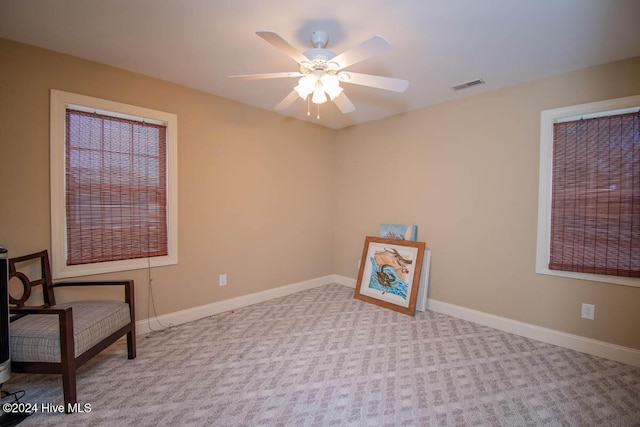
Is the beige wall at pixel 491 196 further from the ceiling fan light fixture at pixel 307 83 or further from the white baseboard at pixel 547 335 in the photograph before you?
the ceiling fan light fixture at pixel 307 83

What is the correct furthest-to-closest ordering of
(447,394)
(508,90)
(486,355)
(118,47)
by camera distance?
(508,90) < (486,355) < (118,47) < (447,394)

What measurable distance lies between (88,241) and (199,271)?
1017 millimetres

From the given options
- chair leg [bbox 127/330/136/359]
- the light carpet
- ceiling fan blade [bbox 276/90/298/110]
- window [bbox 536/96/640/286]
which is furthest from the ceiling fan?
chair leg [bbox 127/330/136/359]

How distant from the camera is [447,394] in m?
1.90

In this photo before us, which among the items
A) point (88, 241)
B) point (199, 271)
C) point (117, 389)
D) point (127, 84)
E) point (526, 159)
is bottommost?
point (117, 389)

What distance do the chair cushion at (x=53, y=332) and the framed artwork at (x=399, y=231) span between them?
296 cm

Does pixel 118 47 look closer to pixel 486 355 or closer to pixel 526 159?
pixel 526 159

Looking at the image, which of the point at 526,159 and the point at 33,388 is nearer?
the point at 33,388

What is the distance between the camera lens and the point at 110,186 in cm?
256

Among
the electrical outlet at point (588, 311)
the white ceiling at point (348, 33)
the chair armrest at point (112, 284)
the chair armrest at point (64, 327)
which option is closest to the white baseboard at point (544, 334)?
the electrical outlet at point (588, 311)

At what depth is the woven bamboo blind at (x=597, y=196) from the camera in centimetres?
227

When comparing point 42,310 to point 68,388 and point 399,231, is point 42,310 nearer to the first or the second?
point 68,388

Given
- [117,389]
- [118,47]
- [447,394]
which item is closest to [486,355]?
[447,394]

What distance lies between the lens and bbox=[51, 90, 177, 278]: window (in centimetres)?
234
